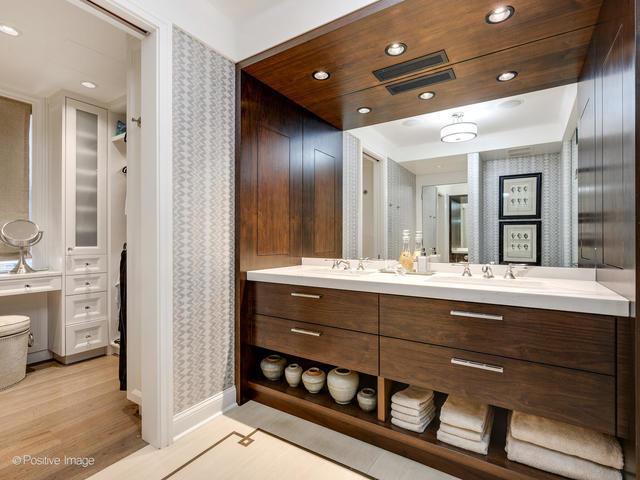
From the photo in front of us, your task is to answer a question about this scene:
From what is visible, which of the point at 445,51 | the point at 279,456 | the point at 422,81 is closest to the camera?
the point at 279,456

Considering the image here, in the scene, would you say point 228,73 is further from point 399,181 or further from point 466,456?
point 466,456

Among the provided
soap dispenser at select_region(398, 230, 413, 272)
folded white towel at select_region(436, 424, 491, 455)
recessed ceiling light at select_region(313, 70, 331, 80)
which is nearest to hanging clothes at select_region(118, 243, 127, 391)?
recessed ceiling light at select_region(313, 70, 331, 80)

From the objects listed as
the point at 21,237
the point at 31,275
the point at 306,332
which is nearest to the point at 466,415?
the point at 306,332

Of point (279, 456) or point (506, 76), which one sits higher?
point (506, 76)

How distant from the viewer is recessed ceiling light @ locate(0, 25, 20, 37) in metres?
1.96

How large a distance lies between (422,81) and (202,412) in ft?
7.85

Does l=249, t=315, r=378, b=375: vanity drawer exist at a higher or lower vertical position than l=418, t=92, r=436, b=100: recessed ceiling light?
lower

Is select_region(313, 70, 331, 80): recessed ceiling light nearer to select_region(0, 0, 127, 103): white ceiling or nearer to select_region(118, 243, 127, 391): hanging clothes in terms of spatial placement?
select_region(0, 0, 127, 103): white ceiling

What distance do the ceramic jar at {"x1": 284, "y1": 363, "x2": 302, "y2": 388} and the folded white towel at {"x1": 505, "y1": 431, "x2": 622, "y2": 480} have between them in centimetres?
117

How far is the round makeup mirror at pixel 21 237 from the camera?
2680mm

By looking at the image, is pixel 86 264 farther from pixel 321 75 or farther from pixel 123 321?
pixel 321 75

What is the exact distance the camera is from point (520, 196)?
187 cm

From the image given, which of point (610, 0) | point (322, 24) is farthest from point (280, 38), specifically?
point (610, 0)

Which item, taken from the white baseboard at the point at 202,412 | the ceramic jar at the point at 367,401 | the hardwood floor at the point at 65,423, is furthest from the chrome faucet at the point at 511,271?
the hardwood floor at the point at 65,423
